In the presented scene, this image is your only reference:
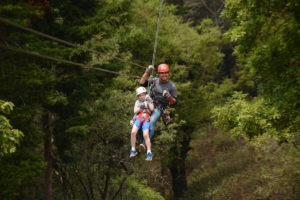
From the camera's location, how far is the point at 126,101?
24.0m

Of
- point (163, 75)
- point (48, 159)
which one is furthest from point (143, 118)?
point (48, 159)

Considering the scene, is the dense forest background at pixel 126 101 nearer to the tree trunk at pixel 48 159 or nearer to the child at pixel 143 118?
the tree trunk at pixel 48 159

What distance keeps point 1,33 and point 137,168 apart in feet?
34.1

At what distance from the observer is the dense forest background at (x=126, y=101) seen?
45.1ft

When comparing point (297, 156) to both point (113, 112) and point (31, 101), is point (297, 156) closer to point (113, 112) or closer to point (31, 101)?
point (113, 112)

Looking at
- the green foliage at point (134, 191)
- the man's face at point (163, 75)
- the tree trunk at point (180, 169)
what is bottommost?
the man's face at point (163, 75)

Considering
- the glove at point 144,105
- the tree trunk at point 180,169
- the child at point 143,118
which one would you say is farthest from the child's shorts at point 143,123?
the tree trunk at point 180,169

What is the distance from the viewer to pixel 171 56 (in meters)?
30.6

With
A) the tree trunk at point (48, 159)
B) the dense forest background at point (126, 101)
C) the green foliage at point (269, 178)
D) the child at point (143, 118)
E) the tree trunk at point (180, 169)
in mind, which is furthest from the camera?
the tree trunk at point (180, 169)

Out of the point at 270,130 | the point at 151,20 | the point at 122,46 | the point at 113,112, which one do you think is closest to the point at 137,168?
the point at 113,112

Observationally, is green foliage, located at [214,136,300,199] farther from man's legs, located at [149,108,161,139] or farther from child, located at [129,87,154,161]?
child, located at [129,87,154,161]

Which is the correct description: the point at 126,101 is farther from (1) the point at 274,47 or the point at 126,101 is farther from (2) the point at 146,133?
(2) the point at 146,133

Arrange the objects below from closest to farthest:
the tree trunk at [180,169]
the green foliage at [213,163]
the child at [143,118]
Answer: the child at [143,118], the green foliage at [213,163], the tree trunk at [180,169]

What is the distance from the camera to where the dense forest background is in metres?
13.8
